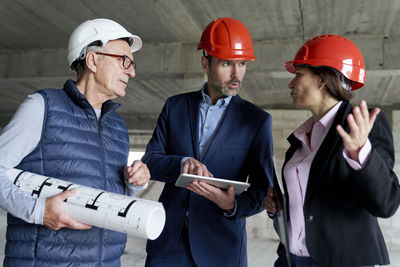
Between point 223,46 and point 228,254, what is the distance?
4.33ft

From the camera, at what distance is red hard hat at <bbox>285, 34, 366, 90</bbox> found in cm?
212

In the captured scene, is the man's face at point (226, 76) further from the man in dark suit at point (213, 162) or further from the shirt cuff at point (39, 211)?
the shirt cuff at point (39, 211)

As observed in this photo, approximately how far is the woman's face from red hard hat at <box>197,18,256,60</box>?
614 millimetres

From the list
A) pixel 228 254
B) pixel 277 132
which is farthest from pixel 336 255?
pixel 277 132

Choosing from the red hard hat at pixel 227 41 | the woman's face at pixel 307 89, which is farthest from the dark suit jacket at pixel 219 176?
the woman's face at pixel 307 89

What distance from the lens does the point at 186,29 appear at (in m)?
6.68

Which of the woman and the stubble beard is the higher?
the stubble beard

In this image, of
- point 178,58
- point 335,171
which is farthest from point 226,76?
point 178,58

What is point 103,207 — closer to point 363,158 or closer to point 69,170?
point 69,170

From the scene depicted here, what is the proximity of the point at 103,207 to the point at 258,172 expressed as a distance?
1.13 meters

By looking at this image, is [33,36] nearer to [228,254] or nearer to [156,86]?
[156,86]

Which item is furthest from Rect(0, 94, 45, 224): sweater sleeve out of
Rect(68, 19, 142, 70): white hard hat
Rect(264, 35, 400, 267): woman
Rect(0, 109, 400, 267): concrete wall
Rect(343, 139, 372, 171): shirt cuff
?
Rect(0, 109, 400, 267): concrete wall

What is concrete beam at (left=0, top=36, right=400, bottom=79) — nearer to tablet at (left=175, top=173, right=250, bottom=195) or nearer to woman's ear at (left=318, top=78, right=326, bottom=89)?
woman's ear at (left=318, top=78, right=326, bottom=89)

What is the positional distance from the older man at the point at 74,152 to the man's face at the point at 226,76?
689 mm
